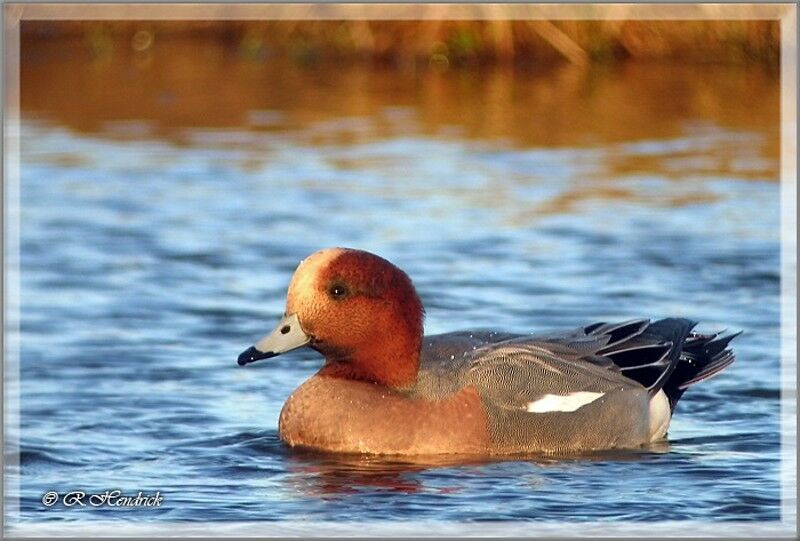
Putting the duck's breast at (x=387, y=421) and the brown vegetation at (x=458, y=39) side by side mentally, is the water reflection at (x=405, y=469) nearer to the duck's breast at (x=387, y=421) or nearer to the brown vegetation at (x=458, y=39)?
the duck's breast at (x=387, y=421)

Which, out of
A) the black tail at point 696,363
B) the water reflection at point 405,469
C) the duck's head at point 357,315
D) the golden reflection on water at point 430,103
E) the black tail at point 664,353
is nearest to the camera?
the water reflection at point 405,469

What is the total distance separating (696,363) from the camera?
7809 mm

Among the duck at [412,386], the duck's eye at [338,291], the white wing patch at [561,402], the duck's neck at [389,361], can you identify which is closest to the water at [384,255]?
the duck at [412,386]

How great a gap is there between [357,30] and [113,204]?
4.84 metres

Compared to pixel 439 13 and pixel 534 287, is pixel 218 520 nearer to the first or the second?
pixel 534 287

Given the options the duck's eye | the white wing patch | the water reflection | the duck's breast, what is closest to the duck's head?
the duck's eye

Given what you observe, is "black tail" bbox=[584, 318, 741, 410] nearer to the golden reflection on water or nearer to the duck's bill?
the duck's bill

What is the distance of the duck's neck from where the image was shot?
7062mm

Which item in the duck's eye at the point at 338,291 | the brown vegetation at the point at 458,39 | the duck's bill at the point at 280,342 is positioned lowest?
the duck's bill at the point at 280,342

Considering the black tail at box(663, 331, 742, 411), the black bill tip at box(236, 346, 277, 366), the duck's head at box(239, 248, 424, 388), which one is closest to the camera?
the black bill tip at box(236, 346, 277, 366)

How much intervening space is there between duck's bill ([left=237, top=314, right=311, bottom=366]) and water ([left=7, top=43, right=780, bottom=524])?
44cm

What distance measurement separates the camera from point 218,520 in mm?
6180

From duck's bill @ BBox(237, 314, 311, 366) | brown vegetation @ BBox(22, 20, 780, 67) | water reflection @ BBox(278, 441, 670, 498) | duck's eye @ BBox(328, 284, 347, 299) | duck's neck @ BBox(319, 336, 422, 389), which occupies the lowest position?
water reflection @ BBox(278, 441, 670, 498)

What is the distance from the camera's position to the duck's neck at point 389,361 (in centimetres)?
706
